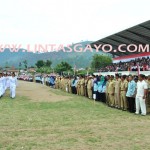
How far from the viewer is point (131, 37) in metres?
44.6

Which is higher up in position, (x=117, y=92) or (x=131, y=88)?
(x=131, y=88)

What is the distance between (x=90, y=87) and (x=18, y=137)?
1410cm

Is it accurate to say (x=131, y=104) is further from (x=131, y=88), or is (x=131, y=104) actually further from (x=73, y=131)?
(x=73, y=131)

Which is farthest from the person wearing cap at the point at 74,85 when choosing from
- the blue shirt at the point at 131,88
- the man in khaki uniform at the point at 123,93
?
the blue shirt at the point at 131,88

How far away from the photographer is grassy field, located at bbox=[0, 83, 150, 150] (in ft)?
28.6

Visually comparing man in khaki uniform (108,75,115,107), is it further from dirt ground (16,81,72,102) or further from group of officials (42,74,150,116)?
dirt ground (16,81,72,102)

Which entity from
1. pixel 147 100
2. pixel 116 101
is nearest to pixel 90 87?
pixel 116 101

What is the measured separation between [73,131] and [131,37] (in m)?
35.1

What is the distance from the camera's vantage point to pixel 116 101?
695 inches

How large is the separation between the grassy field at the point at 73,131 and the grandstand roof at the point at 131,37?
914 inches

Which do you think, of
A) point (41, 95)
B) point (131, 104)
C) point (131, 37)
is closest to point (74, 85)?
point (41, 95)

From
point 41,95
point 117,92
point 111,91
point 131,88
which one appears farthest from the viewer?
point 41,95

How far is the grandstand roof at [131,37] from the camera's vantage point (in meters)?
38.8

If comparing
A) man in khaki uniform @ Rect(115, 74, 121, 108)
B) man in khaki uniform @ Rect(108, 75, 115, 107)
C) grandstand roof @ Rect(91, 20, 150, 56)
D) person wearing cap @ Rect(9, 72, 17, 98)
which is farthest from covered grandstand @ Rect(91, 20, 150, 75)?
man in khaki uniform @ Rect(115, 74, 121, 108)
